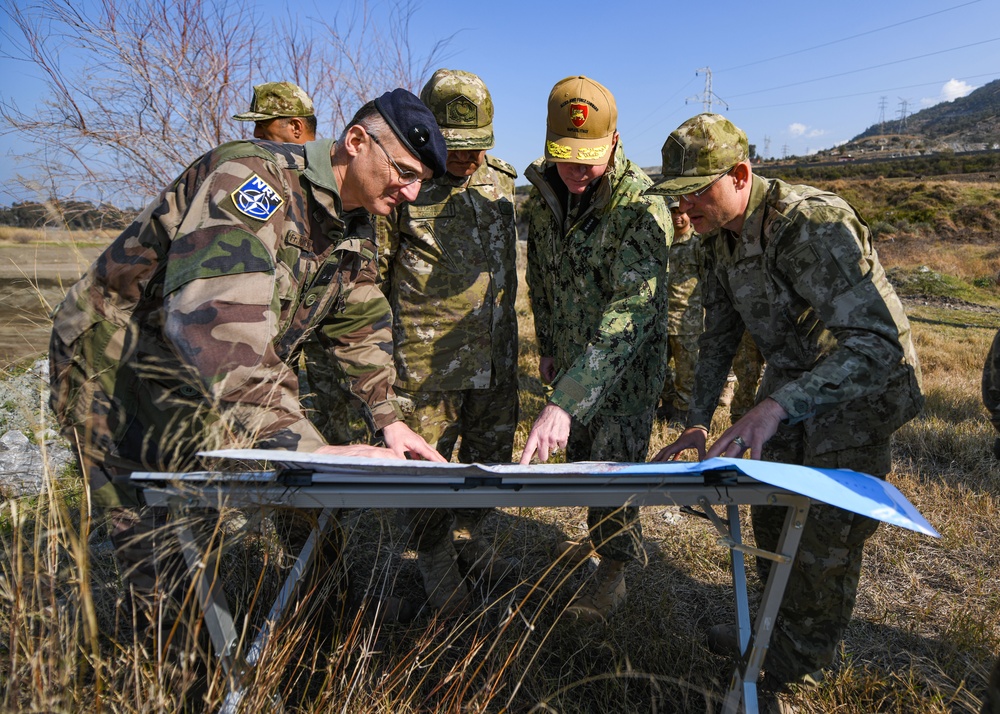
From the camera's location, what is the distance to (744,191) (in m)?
2.29

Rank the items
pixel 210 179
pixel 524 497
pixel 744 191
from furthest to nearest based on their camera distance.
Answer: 1. pixel 744 191
2. pixel 210 179
3. pixel 524 497

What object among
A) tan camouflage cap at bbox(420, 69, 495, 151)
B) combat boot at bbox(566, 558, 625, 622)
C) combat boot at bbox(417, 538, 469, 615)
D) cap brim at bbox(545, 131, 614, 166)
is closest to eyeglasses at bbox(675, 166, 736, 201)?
cap brim at bbox(545, 131, 614, 166)

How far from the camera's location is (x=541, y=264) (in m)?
3.16

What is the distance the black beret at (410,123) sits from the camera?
201 cm

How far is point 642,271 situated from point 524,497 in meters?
1.28

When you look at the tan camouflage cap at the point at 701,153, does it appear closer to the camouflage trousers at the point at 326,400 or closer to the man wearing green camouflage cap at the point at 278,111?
the camouflage trousers at the point at 326,400

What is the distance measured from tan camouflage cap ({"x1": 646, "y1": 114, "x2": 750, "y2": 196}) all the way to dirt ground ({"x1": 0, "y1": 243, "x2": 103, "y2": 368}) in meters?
2.02

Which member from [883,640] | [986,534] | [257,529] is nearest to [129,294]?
[257,529]

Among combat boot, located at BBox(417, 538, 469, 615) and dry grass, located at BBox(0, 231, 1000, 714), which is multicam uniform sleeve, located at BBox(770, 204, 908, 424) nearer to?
dry grass, located at BBox(0, 231, 1000, 714)

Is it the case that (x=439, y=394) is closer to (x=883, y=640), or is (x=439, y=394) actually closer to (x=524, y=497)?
(x=524, y=497)

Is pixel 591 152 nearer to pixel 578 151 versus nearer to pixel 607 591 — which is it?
pixel 578 151

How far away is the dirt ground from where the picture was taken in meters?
2.20

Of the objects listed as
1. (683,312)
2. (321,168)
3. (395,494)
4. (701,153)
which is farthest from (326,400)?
(683,312)

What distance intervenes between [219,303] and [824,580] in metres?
2.16
